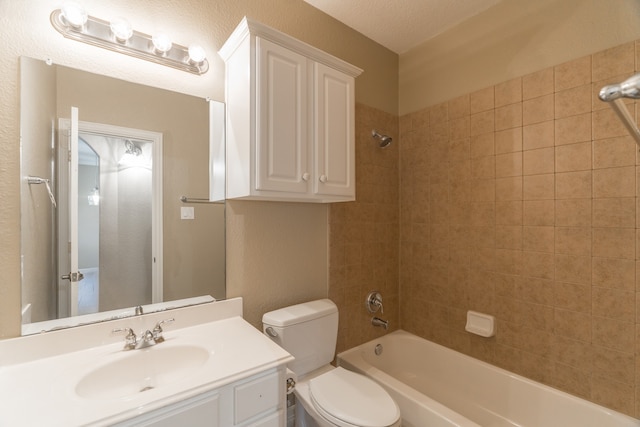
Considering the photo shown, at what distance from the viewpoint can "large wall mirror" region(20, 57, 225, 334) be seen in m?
1.06

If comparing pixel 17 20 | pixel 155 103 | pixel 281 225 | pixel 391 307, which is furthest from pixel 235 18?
pixel 391 307

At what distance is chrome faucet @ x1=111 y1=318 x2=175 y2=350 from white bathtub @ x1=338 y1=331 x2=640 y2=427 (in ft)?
3.76

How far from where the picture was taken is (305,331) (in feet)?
4.98

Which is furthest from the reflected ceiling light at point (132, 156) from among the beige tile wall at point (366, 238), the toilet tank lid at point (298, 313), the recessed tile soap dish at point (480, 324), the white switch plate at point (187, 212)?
the recessed tile soap dish at point (480, 324)

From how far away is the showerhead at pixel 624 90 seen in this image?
2.17ft

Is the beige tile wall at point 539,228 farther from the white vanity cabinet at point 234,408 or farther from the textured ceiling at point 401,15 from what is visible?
the white vanity cabinet at point 234,408

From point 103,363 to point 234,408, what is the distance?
20.6 inches

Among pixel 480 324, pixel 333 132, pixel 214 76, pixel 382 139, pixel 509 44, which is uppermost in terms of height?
pixel 509 44

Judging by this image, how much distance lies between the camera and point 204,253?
4.65 ft

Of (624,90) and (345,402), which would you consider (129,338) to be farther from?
(624,90)

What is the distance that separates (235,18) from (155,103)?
2.13 ft

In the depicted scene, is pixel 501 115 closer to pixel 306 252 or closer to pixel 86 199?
pixel 306 252

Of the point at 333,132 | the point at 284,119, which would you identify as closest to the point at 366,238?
the point at 333,132

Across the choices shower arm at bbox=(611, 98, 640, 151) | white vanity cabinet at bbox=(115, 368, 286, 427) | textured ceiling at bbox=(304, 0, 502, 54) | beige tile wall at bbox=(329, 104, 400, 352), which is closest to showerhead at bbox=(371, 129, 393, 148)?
beige tile wall at bbox=(329, 104, 400, 352)
